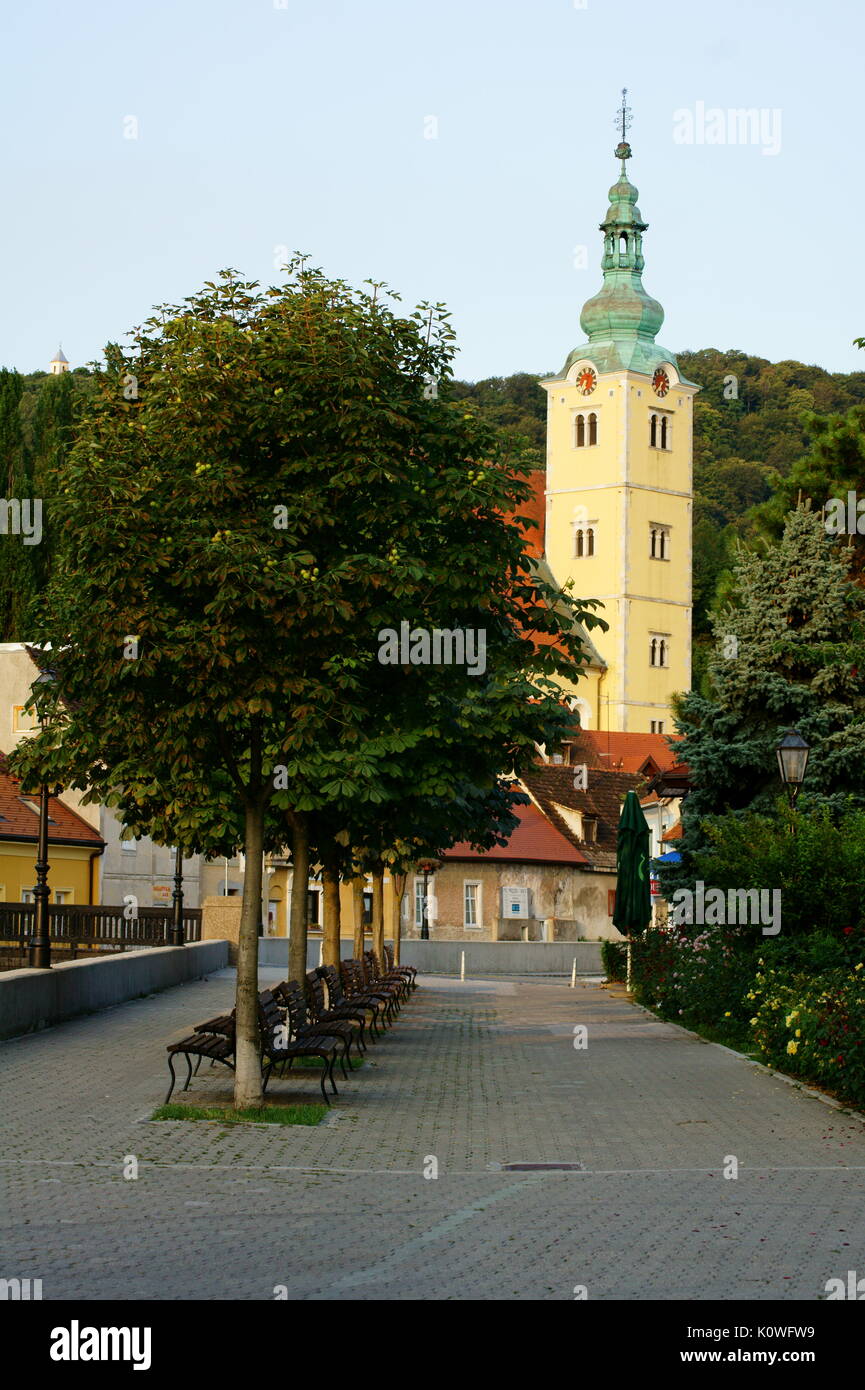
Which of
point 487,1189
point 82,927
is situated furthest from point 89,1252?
point 82,927

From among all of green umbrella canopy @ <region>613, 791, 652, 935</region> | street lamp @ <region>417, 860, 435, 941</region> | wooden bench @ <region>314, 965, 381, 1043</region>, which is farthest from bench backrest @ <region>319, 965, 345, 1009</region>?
street lamp @ <region>417, 860, 435, 941</region>

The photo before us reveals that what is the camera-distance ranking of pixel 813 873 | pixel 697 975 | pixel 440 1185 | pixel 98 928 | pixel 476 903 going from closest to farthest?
pixel 440 1185, pixel 813 873, pixel 697 975, pixel 98 928, pixel 476 903

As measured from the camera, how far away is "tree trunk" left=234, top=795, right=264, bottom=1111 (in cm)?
1545

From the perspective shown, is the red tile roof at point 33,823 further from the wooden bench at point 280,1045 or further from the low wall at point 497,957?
the wooden bench at point 280,1045

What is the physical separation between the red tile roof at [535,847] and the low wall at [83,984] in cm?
2765

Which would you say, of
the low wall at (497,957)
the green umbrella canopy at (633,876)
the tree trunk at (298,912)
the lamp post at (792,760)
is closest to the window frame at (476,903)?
the low wall at (497,957)

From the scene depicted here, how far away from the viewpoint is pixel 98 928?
38.0 metres

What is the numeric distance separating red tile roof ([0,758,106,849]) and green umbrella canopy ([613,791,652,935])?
17924mm

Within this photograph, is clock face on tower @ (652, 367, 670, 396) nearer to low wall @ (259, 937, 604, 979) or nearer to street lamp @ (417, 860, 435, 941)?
street lamp @ (417, 860, 435, 941)

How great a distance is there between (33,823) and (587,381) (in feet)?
238

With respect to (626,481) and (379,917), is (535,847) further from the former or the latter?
(626,481)

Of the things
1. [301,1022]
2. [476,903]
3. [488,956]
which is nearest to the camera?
[301,1022]

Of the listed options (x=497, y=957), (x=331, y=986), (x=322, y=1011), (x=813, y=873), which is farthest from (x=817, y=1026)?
(x=497, y=957)

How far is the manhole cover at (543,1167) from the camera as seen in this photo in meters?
12.6
